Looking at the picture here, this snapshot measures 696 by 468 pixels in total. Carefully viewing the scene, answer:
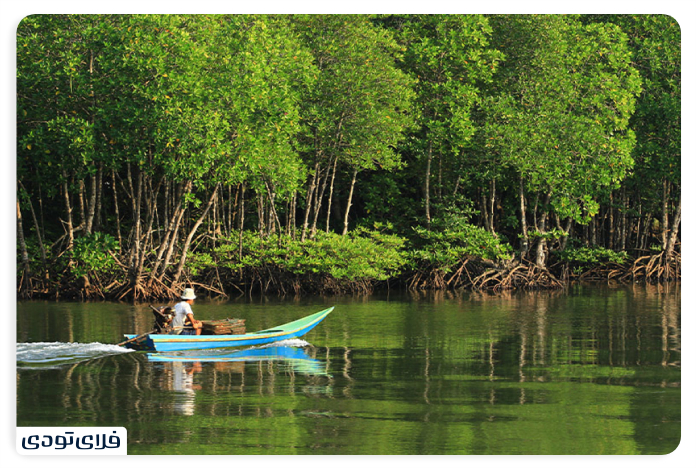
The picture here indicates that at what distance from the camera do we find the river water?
775cm

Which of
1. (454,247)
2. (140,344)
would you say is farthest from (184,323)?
(454,247)

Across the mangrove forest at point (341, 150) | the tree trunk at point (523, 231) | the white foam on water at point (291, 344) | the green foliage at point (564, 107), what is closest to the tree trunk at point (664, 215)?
the mangrove forest at point (341, 150)

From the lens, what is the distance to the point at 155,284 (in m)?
20.2

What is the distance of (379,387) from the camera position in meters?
9.84

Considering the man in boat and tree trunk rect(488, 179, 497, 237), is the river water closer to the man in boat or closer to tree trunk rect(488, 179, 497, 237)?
the man in boat

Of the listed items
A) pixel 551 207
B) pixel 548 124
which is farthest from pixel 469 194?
pixel 548 124

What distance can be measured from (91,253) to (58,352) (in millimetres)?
7972

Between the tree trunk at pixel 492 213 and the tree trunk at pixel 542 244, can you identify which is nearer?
the tree trunk at pixel 542 244

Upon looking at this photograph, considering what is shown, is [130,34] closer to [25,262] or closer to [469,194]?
[25,262]

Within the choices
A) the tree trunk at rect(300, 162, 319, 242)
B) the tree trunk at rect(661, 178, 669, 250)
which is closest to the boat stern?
the tree trunk at rect(300, 162, 319, 242)

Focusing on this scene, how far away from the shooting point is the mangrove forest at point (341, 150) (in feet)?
61.1

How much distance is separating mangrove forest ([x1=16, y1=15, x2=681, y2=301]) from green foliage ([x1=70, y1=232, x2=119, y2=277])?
45 millimetres

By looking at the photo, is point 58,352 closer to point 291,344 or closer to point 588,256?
point 291,344

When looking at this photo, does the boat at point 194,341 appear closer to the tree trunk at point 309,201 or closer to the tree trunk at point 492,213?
the tree trunk at point 309,201
